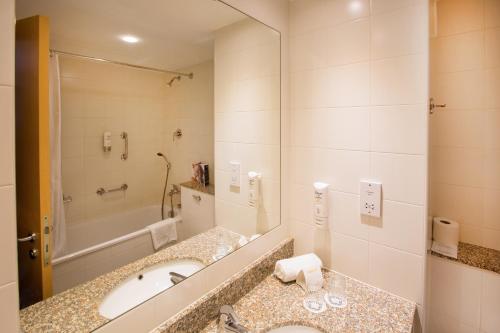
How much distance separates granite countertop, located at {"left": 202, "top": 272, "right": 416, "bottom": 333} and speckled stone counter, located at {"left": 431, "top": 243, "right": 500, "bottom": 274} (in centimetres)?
52

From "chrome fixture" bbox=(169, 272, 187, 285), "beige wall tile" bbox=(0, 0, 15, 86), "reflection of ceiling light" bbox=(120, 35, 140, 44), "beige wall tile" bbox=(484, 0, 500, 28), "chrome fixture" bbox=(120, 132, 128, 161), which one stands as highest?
"beige wall tile" bbox=(484, 0, 500, 28)

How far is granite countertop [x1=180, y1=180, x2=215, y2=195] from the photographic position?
3.46 feet

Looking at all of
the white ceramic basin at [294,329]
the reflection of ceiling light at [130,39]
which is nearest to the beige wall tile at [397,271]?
the white ceramic basin at [294,329]

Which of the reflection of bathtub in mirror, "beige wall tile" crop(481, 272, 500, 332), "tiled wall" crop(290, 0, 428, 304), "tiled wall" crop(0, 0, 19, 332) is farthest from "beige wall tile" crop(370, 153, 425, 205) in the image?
"tiled wall" crop(0, 0, 19, 332)

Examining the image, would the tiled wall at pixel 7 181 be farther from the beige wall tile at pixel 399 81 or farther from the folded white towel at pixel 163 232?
the beige wall tile at pixel 399 81

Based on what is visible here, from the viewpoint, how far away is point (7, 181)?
517 millimetres

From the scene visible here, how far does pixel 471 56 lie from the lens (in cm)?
137

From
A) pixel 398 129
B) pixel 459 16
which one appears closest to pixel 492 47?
pixel 459 16

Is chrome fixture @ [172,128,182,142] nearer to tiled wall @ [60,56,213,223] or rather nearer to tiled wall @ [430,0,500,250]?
tiled wall @ [60,56,213,223]

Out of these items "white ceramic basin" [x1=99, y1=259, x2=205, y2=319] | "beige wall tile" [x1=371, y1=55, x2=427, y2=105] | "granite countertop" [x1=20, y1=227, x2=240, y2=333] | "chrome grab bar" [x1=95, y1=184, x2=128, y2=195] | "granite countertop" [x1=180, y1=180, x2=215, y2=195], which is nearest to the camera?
"granite countertop" [x1=20, y1=227, x2=240, y2=333]

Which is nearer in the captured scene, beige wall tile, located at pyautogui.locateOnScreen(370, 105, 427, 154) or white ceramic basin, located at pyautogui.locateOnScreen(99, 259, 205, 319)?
white ceramic basin, located at pyautogui.locateOnScreen(99, 259, 205, 319)

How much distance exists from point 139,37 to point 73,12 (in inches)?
7.6

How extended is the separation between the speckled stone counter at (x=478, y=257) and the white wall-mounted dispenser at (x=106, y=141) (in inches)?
62.6

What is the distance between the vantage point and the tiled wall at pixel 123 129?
75cm
